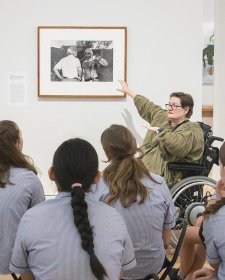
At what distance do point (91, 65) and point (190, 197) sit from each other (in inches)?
57.2

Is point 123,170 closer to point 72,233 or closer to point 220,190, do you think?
point 220,190

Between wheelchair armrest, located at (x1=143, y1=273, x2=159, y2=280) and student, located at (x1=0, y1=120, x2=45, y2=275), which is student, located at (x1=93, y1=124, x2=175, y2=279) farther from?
student, located at (x1=0, y1=120, x2=45, y2=275)

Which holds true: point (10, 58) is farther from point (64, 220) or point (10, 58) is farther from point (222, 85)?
point (64, 220)

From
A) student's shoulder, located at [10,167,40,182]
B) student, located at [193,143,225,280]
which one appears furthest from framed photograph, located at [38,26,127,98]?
student, located at [193,143,225,280]

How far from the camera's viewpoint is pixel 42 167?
405 centimetres

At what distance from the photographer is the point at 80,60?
155 inches

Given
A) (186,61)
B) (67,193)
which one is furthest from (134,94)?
(67,193)

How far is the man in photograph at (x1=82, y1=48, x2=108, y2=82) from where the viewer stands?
393cm

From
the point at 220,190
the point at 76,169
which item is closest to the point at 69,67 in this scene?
the point at 220,190

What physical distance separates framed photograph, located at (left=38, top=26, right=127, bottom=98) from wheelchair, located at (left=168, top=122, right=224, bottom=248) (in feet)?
3.16

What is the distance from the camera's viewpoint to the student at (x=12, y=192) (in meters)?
1.93

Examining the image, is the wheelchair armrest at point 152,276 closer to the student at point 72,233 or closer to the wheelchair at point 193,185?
the student at point 72,233

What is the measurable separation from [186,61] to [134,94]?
543 millimetres

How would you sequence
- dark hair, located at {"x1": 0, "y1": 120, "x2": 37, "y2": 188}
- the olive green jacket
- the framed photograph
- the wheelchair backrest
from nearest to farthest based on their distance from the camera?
dark hair, located at {"x1": 0, "y1": 120, "x2": 37, "y2": 188}, the olive green jacket, the wheelchair backrest, the framed photograph
